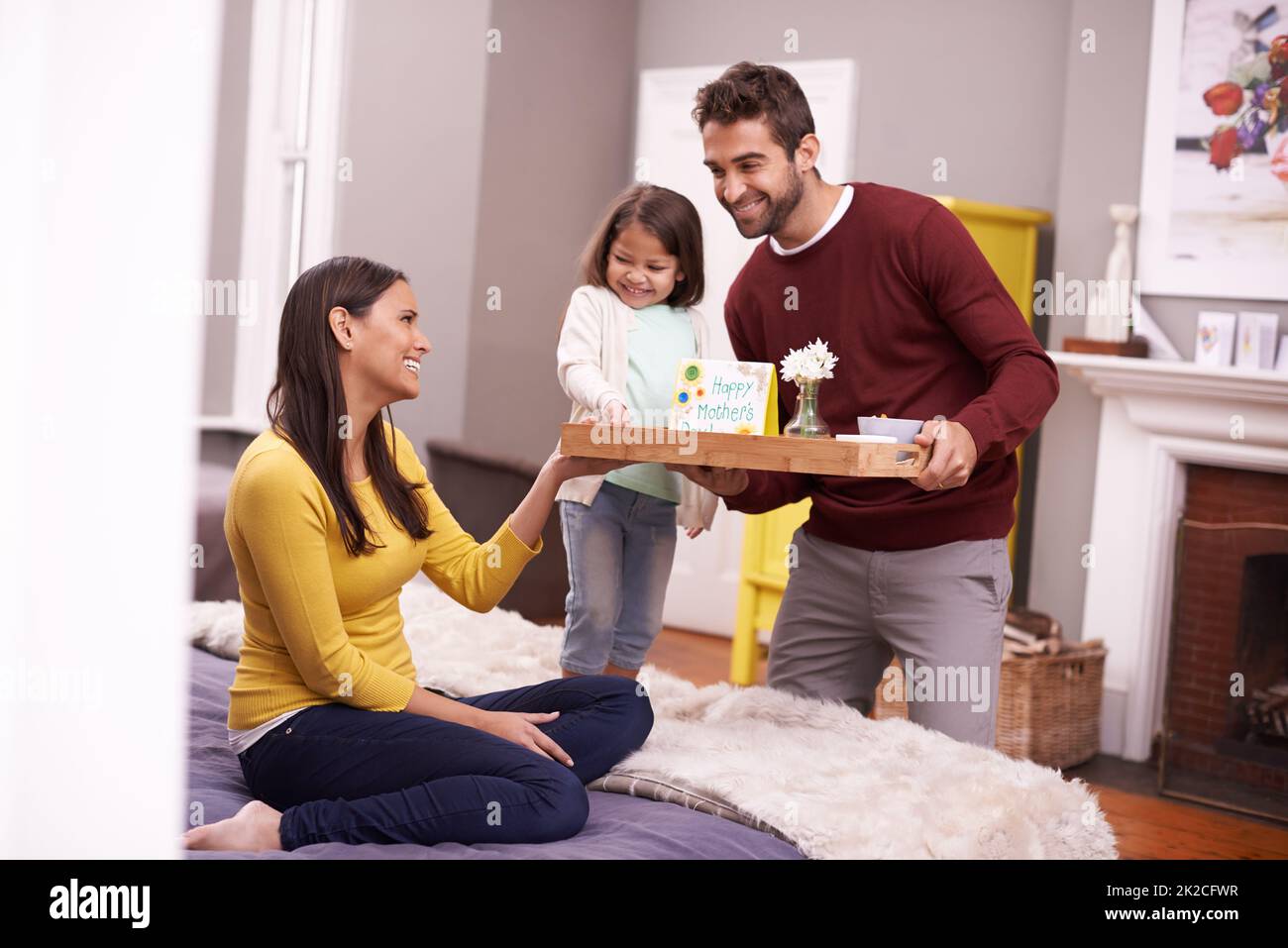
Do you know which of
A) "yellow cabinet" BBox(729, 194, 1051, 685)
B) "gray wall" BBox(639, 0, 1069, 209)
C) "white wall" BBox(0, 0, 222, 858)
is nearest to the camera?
"white wall" BBox(0, 0, 222, 858)

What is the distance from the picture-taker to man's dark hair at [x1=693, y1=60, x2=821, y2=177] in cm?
193

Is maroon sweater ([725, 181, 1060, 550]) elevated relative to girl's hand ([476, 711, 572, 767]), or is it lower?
elevated

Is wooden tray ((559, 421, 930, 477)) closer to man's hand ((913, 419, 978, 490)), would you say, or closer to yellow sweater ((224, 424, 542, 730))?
man's hand ((913, 419, 978, 490))

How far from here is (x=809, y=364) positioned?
1946mm

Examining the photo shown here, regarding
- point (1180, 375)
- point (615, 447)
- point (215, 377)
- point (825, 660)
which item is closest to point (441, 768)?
point (615, 447)

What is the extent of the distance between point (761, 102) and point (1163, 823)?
6.47 ft

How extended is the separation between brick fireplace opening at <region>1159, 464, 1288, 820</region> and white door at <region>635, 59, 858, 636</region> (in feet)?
5.45

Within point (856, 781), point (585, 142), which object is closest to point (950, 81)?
point (585, 142)

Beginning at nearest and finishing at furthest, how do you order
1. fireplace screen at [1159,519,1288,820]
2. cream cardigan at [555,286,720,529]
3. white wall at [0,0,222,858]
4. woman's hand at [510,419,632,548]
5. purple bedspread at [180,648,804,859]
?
white wall at [0,0,222,858], purple bedspread at [180,648,804,859], woman's hand at [510,419,632,548], cream cardigan at [555,286,720,529], fireplace screen at [1159,519,1288,820]

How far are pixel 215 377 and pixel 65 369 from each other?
4.42 m

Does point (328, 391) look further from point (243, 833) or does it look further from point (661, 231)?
point (661, 231)

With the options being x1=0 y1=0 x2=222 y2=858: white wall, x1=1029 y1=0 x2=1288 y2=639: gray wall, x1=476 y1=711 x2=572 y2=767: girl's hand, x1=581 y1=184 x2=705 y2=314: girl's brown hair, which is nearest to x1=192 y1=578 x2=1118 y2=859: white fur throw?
x1=476 y1=711 x2=572 y2=767: girl's hand

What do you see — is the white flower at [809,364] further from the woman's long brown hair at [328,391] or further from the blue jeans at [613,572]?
the woman's long brown hair at [328,391]

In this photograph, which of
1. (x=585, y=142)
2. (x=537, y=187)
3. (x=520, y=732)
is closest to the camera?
(x=520, y=732)
